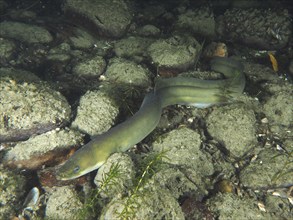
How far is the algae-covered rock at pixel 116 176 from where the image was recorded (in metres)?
3.20

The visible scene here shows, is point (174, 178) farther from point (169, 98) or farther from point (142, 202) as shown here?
point (169, 98)

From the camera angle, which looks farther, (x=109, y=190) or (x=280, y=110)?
(x=280, y=110)

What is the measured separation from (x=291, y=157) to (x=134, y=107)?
8.73 ft

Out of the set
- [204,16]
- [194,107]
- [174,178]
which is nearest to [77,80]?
[194,107]

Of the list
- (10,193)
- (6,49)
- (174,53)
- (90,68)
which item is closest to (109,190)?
(10,193)

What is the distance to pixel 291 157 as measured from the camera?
4.13m

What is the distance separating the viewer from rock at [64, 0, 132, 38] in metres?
6.82

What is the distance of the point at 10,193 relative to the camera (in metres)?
3.33

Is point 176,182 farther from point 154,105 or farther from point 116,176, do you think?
point 154,105

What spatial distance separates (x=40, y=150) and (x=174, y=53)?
3.39 meters

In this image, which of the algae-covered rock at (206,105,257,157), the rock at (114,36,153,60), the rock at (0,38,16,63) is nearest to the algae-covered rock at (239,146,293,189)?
the algae-covered rock at (206,105,257,157)

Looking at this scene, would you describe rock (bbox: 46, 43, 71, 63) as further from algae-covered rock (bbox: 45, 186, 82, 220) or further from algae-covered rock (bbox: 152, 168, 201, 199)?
algae-covered rock (bbox: 152, 168, 201, 199)

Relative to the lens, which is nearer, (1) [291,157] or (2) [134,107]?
(1) [291,157]

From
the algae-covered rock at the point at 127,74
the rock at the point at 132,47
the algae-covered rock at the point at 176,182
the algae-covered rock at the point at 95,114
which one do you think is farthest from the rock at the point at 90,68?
the algae-covered rock at the point at 176,182
